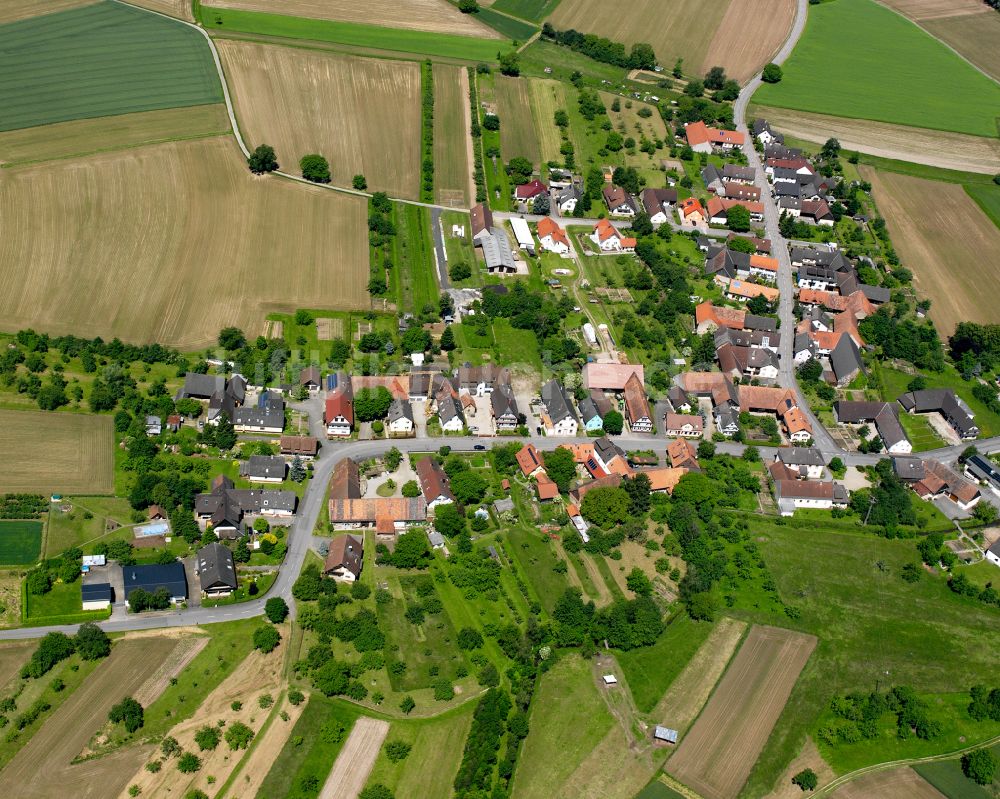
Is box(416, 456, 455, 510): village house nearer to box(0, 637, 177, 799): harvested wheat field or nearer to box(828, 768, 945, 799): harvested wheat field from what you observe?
box(0, 637, 177, 799): harvested wheat field

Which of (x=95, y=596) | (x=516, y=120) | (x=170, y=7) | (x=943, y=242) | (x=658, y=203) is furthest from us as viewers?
(x=170, y=7)

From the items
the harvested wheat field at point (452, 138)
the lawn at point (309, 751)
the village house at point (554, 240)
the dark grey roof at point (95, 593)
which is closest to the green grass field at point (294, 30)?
the harvested wheat field at point (452, 138)

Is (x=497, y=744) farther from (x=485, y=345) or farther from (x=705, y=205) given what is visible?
(x=705, y=205)

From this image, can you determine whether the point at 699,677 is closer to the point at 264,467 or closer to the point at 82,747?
the point at 264,467

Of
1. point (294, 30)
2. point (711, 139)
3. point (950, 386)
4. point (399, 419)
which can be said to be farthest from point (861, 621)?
point (294, 30)

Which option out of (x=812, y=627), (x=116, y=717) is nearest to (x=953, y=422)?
(x=812, y=627)

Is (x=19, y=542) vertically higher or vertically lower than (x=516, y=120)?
lower

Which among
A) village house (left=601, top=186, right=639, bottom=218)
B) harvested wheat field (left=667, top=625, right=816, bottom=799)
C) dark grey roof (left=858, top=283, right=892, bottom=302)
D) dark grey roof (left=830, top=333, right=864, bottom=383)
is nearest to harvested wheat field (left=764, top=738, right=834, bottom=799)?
harvested wheat field (left=667, top=625, right=816, bottom=799)
